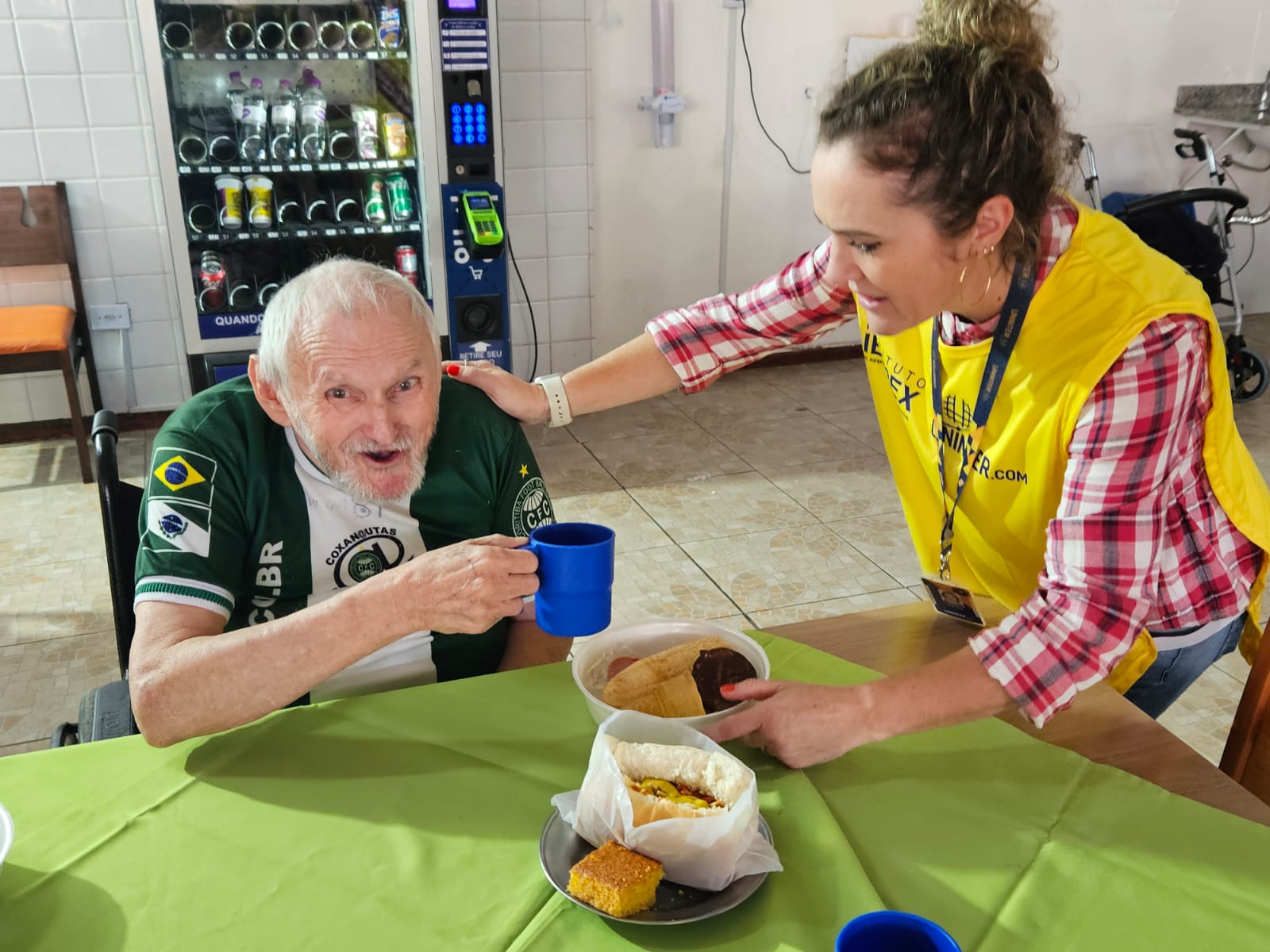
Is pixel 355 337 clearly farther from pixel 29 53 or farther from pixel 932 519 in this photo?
pixel 29 53

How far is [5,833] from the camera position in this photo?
98 centimetres

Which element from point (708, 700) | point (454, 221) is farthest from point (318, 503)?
point (454, 221)

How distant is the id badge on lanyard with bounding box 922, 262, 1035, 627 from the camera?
4.59 ft

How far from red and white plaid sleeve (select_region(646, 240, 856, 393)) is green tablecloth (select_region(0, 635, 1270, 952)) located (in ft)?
2.53

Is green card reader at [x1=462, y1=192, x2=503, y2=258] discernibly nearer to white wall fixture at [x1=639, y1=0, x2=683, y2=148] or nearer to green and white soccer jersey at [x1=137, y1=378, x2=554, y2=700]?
white wall fixture at [x1=639, y1=0, x2=683, y2=148]

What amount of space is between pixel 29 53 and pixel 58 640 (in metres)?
2.21

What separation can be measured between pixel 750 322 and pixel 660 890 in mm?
1058

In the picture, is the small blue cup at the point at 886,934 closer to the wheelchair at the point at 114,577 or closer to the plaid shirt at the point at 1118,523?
the plaid shirt at the point at 1118,523

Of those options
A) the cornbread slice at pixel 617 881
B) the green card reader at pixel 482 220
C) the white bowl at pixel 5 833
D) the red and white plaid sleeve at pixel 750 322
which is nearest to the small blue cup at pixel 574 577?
the cornbread slice at pixel 617 881

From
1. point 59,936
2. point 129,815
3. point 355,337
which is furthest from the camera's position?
point 355,337

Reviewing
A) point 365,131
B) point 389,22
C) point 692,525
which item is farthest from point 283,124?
point 692,525

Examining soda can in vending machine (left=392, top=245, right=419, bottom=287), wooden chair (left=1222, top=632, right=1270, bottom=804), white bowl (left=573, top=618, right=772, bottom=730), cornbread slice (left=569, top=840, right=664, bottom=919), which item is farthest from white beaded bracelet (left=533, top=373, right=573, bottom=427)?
soda can in vending machine (left=392, top=245, right=419, bottom=287)

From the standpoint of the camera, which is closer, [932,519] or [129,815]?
[129,815]

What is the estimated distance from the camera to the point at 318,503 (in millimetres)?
1483
